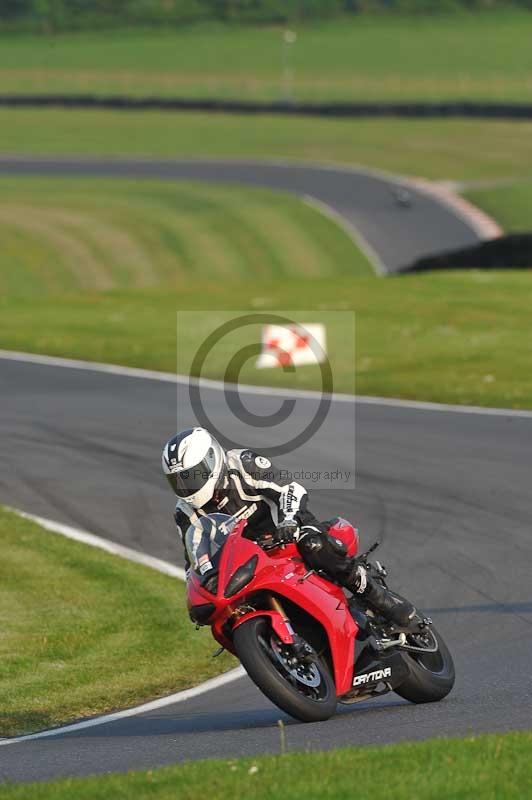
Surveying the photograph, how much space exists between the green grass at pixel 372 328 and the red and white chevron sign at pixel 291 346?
0.74ft

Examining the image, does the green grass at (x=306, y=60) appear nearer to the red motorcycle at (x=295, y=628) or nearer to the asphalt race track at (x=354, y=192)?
the asphalt race track at (x=354, y=192)

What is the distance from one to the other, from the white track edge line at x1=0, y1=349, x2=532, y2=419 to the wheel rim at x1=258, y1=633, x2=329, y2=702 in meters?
11.5

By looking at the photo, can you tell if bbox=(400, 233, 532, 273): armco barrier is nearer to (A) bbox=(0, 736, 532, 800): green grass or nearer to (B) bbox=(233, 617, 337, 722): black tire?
(B) bbox=(233, 617, 337, 722): black tire

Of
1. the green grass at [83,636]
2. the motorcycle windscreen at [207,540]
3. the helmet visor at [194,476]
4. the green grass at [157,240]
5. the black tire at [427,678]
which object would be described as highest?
the helmet visor at [194,476]

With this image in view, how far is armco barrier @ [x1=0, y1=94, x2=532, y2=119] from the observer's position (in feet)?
223

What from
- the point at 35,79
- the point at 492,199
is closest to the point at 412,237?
the point at 492,199

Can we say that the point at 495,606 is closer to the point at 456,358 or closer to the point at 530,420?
the point at 530,420

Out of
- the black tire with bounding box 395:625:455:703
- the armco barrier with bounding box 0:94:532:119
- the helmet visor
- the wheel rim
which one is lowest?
the black tire with bounding box 395:625:455:703

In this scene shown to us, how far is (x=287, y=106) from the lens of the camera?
72250 mm

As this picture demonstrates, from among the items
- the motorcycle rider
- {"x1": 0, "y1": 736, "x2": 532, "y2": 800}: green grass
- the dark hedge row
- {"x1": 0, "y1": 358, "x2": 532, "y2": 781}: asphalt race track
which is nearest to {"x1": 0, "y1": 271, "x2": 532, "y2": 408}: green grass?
{"x1": 0, "y1": 358, "x2": 532, "y2": 781}: asphalt race track

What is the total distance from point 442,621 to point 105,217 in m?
37.0

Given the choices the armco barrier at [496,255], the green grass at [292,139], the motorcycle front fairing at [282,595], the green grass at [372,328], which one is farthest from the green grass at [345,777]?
the green grass at [292,139]

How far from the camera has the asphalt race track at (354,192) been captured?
4431 cm

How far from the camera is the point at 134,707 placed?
9.60 metres
